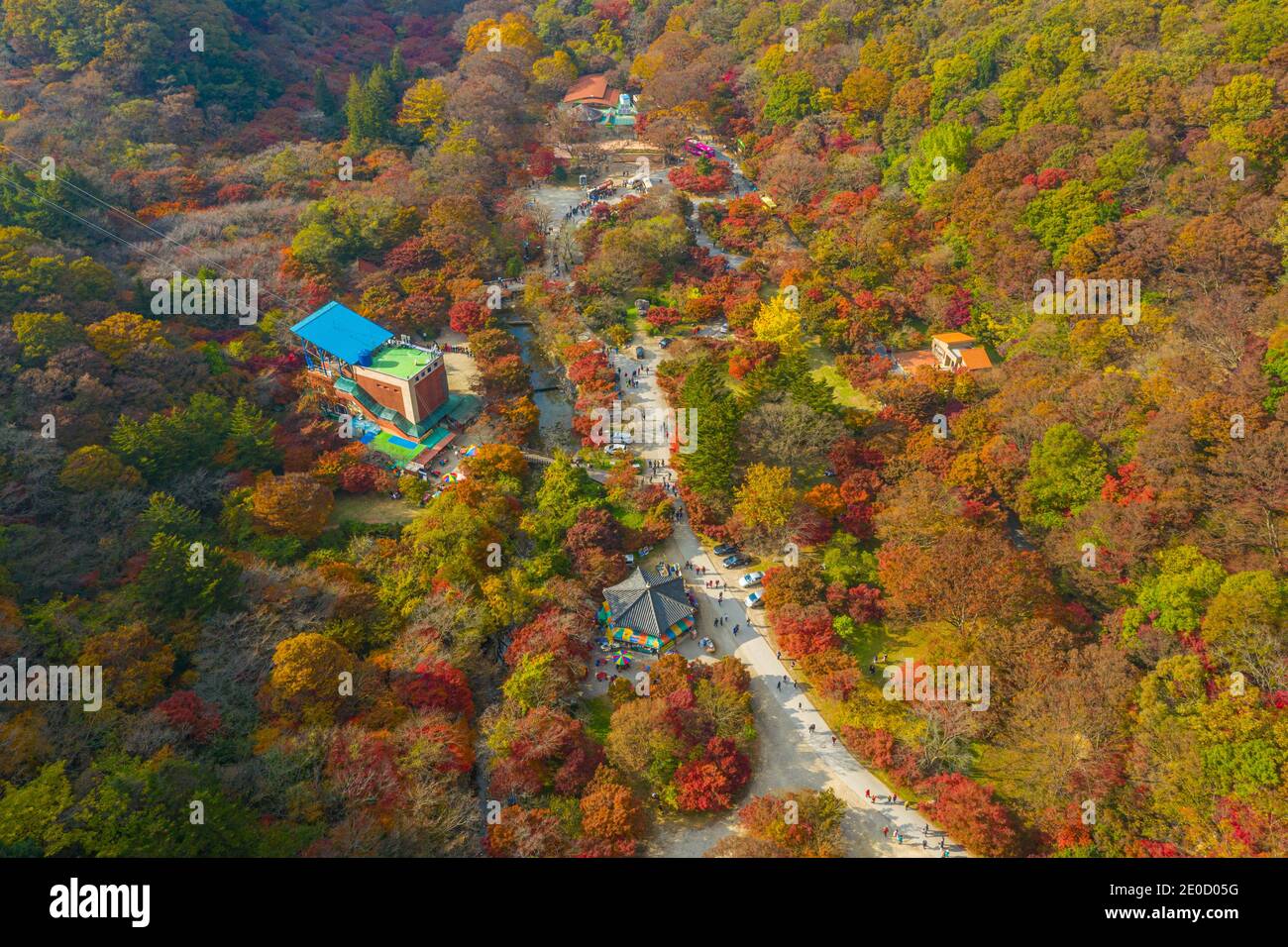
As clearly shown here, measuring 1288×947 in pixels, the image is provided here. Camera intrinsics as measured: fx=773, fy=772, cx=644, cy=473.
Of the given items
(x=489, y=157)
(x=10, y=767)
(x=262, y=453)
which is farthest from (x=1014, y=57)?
(x=10, y=767)

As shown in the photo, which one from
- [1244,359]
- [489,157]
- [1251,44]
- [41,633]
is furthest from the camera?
[489,157]

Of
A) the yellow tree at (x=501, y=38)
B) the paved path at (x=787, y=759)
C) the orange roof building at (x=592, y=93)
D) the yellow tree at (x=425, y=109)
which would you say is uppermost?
the yellow tree at (x=501, y=38)

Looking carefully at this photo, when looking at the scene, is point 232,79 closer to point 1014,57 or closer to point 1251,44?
point 1014,57

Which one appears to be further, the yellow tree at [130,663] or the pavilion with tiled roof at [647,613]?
the pavilion with tiled roof at [647,613]

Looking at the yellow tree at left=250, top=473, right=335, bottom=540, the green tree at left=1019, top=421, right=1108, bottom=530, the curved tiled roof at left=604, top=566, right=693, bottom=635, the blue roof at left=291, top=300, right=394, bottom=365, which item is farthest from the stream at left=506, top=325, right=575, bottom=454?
the green tree at left=1019, top=421, right=1108, bottom=530

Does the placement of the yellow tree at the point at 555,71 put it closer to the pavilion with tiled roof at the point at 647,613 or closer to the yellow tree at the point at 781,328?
the yellow tree at the point at 781,328

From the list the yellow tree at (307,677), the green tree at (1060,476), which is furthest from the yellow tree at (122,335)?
the green tree at (1060,476)

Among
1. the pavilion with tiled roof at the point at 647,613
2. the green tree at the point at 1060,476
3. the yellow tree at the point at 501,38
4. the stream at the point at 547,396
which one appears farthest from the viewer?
the yellow tree at the point at 501,38
